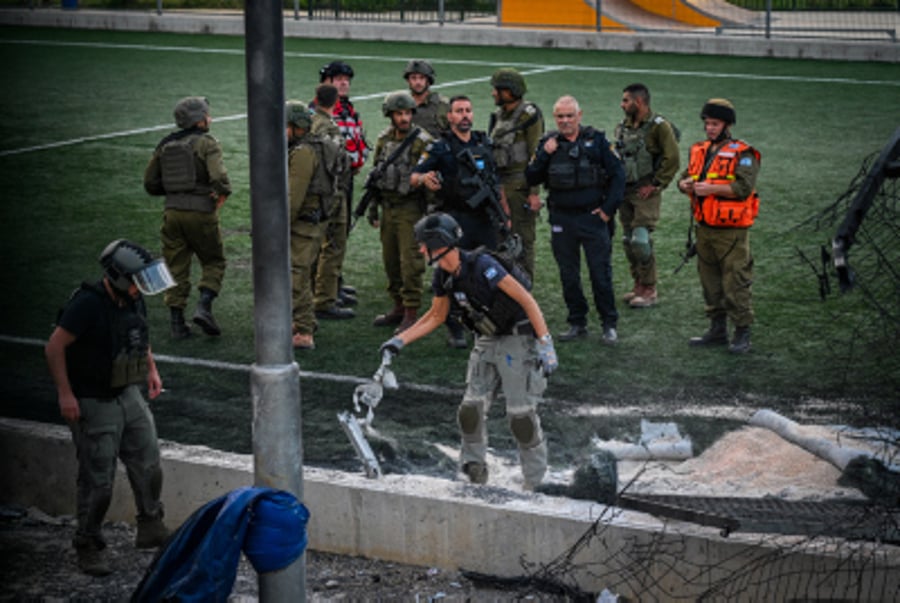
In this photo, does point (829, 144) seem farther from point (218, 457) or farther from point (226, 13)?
point (226, 13)

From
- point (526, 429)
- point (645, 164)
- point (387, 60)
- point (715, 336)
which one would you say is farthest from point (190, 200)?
point (387, 60)

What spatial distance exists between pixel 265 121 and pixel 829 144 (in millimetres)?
14447

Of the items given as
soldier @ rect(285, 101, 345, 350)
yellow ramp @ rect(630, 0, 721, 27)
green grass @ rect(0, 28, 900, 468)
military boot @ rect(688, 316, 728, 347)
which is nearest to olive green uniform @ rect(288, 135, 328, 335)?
soldier @ rect(285, 101, 345, 350)

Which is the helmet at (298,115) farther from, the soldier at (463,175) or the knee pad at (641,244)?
the knee pad at (641,244)

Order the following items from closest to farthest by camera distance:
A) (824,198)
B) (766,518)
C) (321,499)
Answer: (766,518)
(321,499)
(824,198)

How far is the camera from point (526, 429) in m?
7.72

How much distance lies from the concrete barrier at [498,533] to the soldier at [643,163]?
4.64 metres

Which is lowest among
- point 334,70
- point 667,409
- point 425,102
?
point 667,409

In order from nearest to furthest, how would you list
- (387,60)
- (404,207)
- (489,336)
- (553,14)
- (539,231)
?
(489,336), (404,207), (539,231), (387,60), (553,14)

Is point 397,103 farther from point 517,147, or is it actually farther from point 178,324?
point 178,324

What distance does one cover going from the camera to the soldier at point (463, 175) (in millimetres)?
10344

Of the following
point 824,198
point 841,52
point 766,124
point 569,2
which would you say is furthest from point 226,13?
point 824,198

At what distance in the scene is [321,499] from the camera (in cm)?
734

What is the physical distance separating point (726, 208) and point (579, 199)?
116 cm
